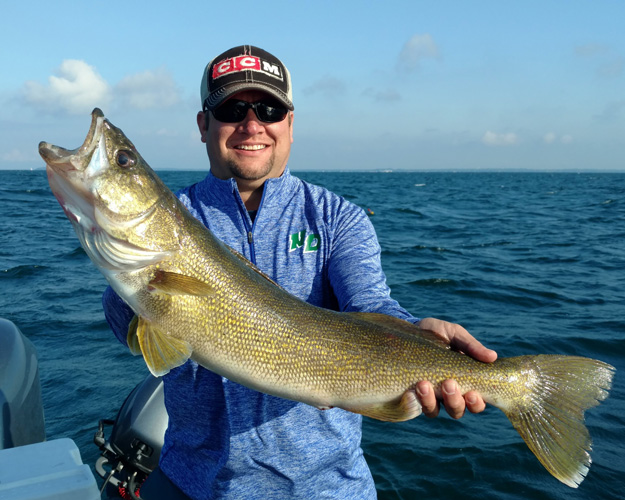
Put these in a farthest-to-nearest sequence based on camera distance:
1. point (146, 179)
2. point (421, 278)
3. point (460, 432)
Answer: point (421, 278) → point (460, 432) → point (146, 179)

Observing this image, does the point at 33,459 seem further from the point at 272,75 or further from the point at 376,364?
the point at 272,75

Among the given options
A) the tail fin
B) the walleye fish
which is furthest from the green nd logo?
the tail fin

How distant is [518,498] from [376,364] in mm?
4323

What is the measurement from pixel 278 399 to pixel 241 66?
2.11 m

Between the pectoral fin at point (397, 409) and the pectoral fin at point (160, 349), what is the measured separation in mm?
964

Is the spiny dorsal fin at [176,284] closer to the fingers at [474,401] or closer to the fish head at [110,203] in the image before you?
the fish head at [110,203]

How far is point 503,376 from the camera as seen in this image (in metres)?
2.95

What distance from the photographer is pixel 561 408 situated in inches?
118

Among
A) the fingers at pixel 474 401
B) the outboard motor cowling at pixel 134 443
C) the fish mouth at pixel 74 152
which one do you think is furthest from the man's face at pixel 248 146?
the outboard motor cowling at pixel 134 443

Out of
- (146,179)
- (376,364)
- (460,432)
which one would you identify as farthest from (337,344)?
(460,432)

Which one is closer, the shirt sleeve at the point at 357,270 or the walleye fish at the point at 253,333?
the walleye fish at the point at 253,333

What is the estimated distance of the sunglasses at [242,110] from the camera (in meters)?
3.52

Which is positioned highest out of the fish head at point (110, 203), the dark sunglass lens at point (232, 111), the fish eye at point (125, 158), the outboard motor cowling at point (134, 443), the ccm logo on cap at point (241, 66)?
the ccm logo on cap at point (241, 66)

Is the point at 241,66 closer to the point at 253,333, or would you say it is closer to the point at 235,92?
the point at 235,92
